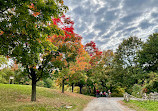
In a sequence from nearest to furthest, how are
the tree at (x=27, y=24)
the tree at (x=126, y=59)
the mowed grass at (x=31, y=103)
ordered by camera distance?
the tree at (x=27, y=24) < the mowed grass at (x=31, y=103) < the tree at (x=126, y=59)

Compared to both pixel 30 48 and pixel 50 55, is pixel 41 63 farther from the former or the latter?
pixel 30 48

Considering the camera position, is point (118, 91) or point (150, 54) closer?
point (150, 54)

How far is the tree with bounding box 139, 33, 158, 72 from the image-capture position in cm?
3312

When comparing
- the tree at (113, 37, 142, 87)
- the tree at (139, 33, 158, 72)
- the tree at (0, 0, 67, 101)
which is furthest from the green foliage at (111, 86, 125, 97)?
the tree at (0, 0, 67, 101)

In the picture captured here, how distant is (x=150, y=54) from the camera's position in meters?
33.6

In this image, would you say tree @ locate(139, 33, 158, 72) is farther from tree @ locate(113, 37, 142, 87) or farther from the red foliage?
the red foliage

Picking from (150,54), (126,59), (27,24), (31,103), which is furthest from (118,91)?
(27,24)

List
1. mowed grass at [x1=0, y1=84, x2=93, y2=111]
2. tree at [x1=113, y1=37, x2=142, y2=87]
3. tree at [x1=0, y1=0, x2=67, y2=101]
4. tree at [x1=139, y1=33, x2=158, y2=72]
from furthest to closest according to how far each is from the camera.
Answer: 1. tree at [x1=113, y1=37, x2=142, y2=87]
2. tree at [x1=139, y1=33, x2=158, y2=72]
3. mowed grass at [x1=0, y1=84, x2=93, y2=111]
4. tree at [x1=0, y1=0, x2=67, y2=101]

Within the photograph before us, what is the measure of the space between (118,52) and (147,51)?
8.05 m

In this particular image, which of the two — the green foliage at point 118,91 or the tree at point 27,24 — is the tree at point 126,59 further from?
the tree at point 27,24

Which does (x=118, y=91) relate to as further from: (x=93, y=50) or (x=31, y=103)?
(x=31, y=103)

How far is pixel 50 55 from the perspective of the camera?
13180 mm

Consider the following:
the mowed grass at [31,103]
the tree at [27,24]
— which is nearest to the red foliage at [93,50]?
the mowed grass at [31,103]

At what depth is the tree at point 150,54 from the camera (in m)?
33.1
